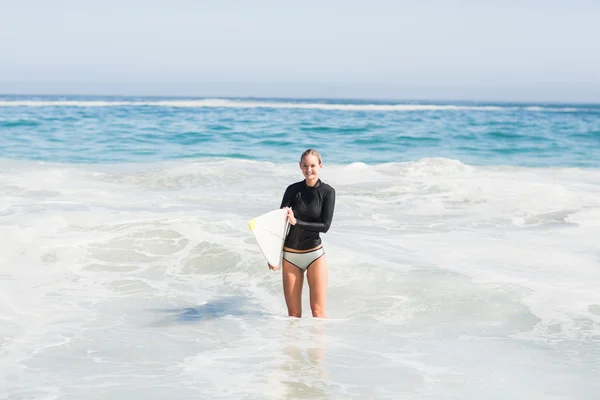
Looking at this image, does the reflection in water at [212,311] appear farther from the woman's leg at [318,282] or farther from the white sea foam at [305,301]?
the woman's leg at [318,282]

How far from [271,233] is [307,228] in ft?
1.15

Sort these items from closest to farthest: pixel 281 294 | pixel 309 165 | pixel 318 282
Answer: pixel 309 165
pixel 318 282
pixel 281 294

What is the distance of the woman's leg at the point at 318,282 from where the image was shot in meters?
6.93

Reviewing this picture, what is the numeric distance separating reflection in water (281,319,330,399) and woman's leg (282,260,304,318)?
161 mm

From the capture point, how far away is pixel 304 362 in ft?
19.7

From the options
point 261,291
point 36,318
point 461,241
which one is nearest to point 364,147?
point 461,241

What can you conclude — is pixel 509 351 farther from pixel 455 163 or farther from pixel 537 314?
pixel 455 163

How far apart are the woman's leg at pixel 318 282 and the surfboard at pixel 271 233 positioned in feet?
1.17

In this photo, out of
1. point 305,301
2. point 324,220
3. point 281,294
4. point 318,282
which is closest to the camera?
point 324,220

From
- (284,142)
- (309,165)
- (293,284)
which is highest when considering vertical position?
(309,165)

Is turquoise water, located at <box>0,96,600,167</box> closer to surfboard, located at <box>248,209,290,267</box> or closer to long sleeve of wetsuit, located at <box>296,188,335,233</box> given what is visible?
surfboard, located at <box>248,209,290,267</box>

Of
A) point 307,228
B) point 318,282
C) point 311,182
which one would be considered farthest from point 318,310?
point 311,182

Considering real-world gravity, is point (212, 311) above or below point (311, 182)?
below

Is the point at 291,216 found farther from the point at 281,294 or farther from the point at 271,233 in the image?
the point at 281,294
